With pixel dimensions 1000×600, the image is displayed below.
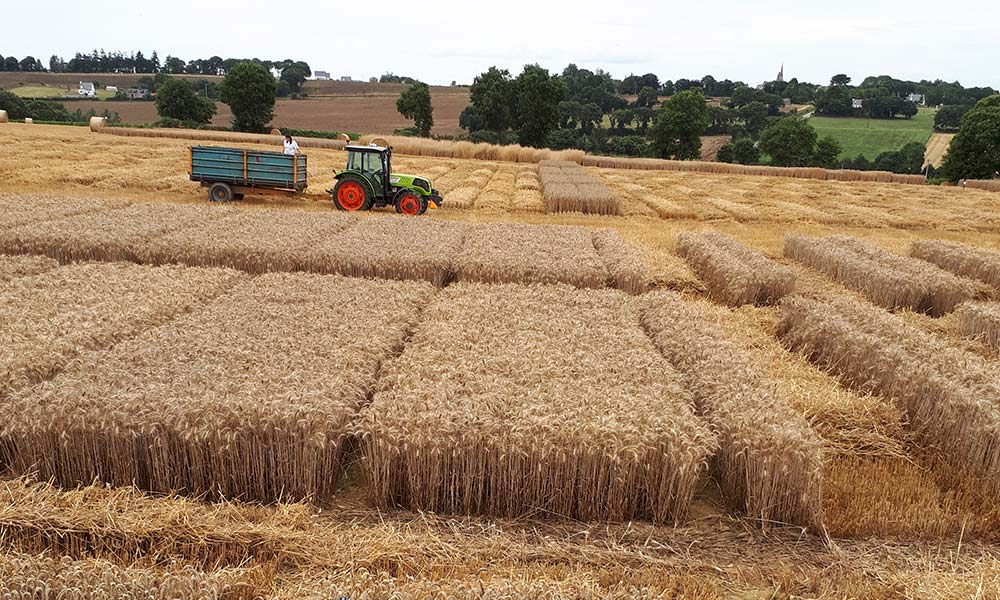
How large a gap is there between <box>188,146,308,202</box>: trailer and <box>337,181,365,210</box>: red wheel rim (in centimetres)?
154

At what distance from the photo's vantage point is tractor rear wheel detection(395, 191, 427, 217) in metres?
21.7

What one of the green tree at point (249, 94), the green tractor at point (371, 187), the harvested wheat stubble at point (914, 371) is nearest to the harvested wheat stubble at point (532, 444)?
the harvested wheat stubble at point (914, 371)

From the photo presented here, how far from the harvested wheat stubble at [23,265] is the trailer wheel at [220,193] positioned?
9.98 meters

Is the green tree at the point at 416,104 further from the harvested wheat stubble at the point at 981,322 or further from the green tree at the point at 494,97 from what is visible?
the harvested wheat stubble at the point at 981,322

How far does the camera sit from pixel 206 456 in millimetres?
6336

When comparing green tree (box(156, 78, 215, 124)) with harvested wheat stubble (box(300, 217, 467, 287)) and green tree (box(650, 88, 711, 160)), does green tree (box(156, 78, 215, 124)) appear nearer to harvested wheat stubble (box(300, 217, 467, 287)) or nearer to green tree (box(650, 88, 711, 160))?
green tree (box(650, 88, 711, 160))

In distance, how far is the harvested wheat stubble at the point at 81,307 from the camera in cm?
748

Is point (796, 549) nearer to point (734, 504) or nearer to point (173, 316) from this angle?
point (734, 504)

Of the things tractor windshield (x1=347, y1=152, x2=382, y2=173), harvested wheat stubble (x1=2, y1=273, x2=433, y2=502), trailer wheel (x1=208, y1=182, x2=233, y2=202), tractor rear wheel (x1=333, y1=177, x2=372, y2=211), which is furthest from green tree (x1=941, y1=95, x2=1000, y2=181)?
harvested wheat stubble (x1=2, y1=273, x2=433, y2=502)

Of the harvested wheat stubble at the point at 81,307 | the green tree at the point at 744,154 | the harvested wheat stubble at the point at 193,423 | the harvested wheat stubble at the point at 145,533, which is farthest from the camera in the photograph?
the green tree at the point at 744,154

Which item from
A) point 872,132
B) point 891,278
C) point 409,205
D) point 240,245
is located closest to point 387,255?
point 240,245

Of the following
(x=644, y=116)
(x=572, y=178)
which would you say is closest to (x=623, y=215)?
(x=572, y=178)

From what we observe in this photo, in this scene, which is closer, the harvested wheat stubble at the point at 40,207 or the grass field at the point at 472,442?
the grass field at the point at 472,442

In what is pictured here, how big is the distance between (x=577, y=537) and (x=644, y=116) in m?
112
